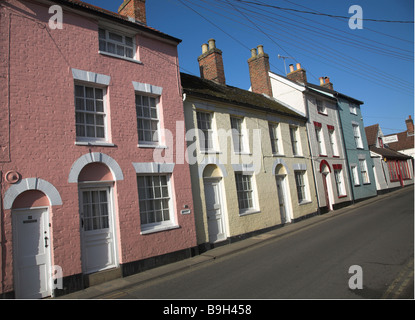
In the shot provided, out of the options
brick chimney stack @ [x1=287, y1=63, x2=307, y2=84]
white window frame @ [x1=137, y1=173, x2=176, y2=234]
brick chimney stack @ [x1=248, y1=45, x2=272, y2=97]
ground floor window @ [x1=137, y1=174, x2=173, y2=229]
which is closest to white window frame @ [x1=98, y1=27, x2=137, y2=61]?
white window frame @ [x1=137, y1=173, x2=176, y2=234]

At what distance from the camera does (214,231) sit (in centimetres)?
1130

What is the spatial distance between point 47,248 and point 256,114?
11.1 meters

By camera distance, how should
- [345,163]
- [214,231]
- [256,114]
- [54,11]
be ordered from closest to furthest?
[54,11], [214,231], [256,114], [345,163]

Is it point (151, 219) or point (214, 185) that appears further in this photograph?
point (214, 185)

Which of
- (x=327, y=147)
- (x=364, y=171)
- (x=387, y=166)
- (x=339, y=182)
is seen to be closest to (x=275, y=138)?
(x=327, y=147)

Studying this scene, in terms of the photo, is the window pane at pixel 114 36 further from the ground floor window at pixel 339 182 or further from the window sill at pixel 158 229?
the ground floor window at pixel 339 182

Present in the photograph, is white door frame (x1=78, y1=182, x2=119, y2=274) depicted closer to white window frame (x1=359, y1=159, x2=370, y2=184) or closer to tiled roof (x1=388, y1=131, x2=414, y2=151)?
white window frame (x1=359, y1=159, x2=370, y2=184)

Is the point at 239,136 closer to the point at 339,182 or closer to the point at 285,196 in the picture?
the point at 285,196

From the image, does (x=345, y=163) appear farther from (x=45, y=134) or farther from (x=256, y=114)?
(x=45, y=134)

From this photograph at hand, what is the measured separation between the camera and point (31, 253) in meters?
6.91

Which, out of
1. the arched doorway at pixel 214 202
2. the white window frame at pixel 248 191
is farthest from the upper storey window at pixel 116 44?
the white window frame at pixel 248 191

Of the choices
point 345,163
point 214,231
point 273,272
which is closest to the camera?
point 273,272

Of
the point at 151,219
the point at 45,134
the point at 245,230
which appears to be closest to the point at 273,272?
the point at 151,219

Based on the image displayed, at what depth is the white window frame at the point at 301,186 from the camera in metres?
16.6
